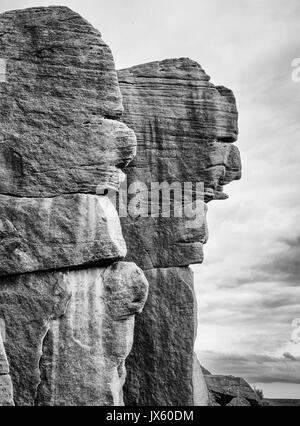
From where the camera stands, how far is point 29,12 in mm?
26234

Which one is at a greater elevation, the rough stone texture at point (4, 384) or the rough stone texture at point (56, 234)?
the rough stone texture at point (56, 234)

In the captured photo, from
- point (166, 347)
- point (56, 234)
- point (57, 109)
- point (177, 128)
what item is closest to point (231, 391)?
point (166, 347)

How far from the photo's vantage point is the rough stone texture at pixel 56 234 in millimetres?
24781

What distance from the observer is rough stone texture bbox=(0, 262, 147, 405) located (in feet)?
79.7

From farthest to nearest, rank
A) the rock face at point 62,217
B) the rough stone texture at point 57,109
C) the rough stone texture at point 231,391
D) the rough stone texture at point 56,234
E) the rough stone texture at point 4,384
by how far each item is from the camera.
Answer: the rough stone texture at point 231,391 < the rough stone texture at point 57,109 < the rough stone texture at point 56,234 < the rock face at point 62,217 < the rough stone texture at point 4,384

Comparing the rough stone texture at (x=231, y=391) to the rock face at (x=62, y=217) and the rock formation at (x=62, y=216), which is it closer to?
the rock formation at (x=62, y=216)

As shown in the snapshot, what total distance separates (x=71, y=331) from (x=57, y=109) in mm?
5443

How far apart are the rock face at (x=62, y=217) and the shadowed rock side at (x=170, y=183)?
170 inches

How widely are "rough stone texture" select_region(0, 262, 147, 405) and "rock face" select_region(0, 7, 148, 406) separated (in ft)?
0.08

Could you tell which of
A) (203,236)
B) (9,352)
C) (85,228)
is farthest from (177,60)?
(9,352)

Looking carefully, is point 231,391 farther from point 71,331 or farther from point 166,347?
point 71,331

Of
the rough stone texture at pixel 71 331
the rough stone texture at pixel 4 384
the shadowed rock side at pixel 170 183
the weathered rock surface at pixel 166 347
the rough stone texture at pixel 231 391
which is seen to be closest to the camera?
the rough stone texture at pixel 4 384

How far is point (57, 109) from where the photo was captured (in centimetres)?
2566

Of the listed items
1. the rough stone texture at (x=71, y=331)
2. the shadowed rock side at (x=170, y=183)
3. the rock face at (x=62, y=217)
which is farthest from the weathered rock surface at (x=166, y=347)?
the rough stone texture at (x=71, y=331)
